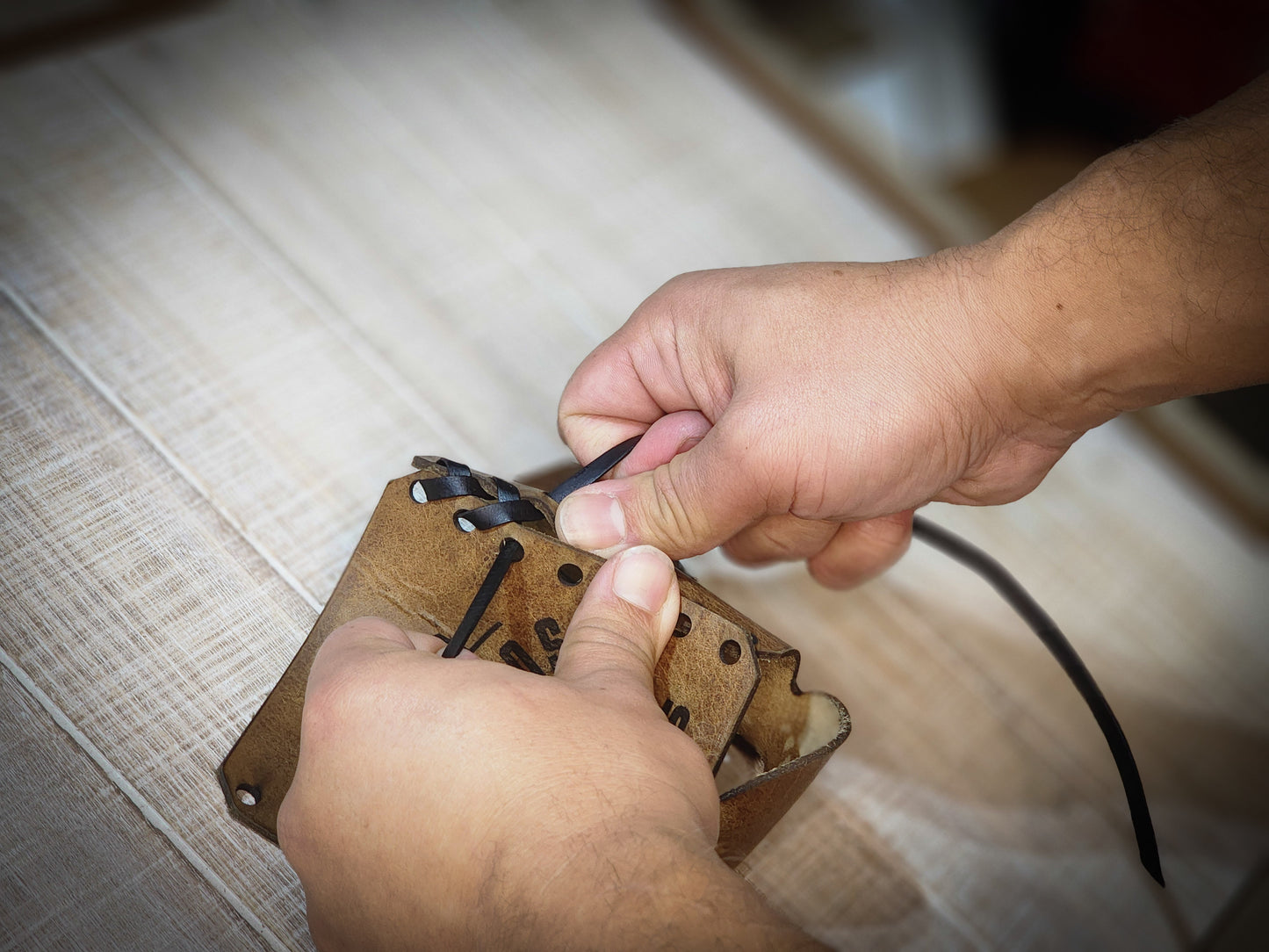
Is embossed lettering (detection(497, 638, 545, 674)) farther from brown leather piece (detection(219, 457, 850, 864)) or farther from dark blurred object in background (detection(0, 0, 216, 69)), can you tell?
dark blurred object in background (detection(0, 0, 216, 69))

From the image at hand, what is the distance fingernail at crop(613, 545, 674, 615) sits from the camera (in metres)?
0.48

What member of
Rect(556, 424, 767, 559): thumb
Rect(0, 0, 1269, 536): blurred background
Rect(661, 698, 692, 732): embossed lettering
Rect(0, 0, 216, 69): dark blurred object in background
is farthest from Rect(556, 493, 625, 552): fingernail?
Rect(0, 0, 1269, 536): blurred background

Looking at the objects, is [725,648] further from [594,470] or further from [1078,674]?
[1078,674]

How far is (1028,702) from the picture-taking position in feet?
2.48

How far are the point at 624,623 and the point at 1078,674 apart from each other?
0.36 meters

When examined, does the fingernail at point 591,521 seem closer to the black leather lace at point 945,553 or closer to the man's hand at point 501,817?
the black leather lace at point 945,553

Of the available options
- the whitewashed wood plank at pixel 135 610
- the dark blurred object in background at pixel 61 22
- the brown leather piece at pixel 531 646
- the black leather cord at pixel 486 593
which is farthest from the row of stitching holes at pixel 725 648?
the dark blurred object in background at pixel 61 22

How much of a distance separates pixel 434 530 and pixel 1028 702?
1.70ft

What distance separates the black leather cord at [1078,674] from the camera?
606mm

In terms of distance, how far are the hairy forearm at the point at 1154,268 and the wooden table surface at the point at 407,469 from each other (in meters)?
0.28

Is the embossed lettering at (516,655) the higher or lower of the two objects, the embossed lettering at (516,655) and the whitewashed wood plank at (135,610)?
the higher

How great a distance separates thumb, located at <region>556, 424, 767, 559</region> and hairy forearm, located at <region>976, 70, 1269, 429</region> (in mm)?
196

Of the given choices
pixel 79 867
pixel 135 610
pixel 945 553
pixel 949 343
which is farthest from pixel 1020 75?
pixel 79 867

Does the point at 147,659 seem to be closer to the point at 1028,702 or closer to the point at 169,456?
the point at 169,456
